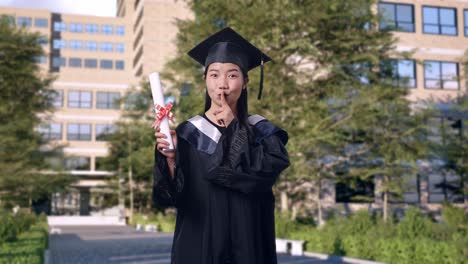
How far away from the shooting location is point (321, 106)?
2269cm

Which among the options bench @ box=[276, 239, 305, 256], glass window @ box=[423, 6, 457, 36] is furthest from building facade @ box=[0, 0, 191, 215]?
bench @ box=[276, 239, 305, 256]

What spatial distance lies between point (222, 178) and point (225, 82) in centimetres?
60

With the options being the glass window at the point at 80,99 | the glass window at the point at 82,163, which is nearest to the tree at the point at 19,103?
the glass window at the point at 82,163

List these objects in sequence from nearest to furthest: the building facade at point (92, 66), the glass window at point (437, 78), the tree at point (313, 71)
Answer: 1. the tree at point (313, 71)
2. the glass window at point (437, 78)
3. the building facade at point (92, 66)

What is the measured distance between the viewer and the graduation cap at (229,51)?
3.77m

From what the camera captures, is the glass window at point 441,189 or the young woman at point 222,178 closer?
Result: the young woman at point 222,178

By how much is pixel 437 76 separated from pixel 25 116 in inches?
973

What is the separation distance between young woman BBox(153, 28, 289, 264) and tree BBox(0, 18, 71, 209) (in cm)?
1890

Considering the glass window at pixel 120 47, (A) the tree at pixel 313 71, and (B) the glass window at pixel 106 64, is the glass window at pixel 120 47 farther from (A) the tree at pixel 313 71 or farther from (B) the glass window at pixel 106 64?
(A) the tree at pixel 313 71

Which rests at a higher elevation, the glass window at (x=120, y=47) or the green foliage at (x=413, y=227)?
the glass window at (x=120, y=47)

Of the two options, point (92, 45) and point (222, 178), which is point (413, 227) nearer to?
point (222, 178)

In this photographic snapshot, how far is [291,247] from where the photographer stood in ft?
66.0

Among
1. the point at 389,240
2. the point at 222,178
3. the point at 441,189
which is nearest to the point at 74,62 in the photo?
the point at 441,189

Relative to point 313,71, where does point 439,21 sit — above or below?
above
